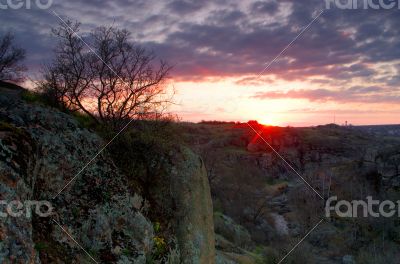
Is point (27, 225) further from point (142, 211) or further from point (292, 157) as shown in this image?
point (292, 157)

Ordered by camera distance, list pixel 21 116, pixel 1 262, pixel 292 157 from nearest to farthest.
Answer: pixel 1 262
pixel 21 116
pixel 292 157

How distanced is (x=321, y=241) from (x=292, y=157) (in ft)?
222

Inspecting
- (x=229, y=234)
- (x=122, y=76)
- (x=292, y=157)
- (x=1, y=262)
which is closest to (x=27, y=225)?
(x=1, y=262)

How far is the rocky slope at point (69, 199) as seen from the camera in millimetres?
7498

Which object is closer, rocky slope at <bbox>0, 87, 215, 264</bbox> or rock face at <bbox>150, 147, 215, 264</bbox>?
rocky slope at <bbox>0, 87, 215, 264</bbox>

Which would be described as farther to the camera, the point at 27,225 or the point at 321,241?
the point at 321,241

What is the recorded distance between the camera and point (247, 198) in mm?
58969

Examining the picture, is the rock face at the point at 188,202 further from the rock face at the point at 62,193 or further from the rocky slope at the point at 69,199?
the rock face at the point at 62,193

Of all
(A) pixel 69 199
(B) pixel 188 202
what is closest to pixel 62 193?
(A) pixel 69 199

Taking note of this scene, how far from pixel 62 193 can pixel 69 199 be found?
203mm

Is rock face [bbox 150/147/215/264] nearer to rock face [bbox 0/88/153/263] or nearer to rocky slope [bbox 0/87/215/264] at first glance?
rocky slope [bbox 0/87/215/264]

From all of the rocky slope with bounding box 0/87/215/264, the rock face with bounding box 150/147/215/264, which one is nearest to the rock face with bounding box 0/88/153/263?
the rocky slope with bounding box 0/87/215/264

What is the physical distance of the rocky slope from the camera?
7498 mm

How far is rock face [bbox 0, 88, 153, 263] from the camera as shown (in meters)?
7.43
